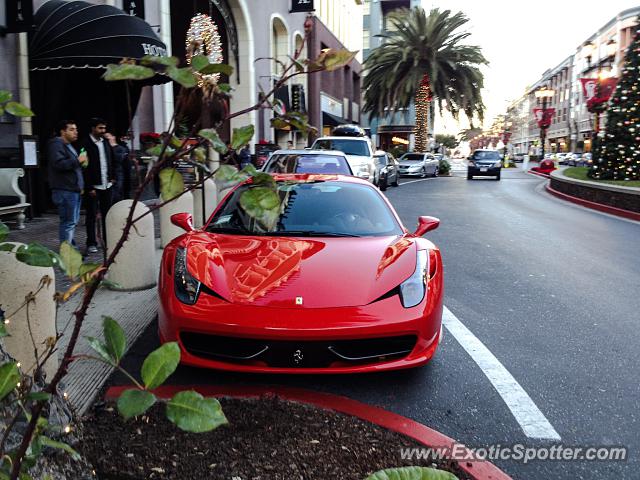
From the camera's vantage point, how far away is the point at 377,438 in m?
2.77

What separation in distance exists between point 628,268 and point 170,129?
790 cm

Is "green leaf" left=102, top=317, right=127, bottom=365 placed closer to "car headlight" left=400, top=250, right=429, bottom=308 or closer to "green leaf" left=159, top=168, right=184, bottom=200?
"green leaf" left=159, top=168, right=184, bottom=200

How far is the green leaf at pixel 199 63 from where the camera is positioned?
143 centimetres

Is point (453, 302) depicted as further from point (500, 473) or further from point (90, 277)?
point (90, 277)

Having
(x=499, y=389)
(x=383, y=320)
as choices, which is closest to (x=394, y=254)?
(x=383, y=320)

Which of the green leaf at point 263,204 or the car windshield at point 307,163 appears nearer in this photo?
the green leaf at point 263,204

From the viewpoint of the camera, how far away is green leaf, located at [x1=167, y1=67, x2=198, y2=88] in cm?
135

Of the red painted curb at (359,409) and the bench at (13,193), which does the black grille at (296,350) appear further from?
the bench at (13,193)

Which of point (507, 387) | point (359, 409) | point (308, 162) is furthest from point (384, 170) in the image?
point (359, 409)

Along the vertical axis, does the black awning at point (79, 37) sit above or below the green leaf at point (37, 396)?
above

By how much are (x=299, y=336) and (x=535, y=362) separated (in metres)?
1.91

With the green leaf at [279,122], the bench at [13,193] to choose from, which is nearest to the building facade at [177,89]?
the green leaf at [279,122]

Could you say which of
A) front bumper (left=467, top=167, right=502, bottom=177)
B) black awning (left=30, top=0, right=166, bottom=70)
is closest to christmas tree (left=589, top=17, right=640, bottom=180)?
front bumper (left=467, top=167, right=502, bottom=177)

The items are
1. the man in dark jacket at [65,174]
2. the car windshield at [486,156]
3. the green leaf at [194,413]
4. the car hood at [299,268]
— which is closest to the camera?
the green leaf at [194,413]
